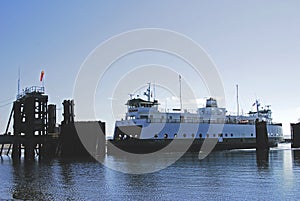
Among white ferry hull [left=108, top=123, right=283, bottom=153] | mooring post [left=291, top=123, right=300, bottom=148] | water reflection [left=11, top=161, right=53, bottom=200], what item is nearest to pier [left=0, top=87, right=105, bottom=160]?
white ferry hull [left=108, top=123, right=283, bottom=153]

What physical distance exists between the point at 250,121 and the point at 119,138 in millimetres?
32176

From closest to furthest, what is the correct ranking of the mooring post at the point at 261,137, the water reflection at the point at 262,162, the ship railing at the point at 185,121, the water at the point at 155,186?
1. the water at the point at 155,186
2. the water reflection at the point at 262,162
3. the ship railing at the point at 185,121
4. the mooring post at the point at 261,137

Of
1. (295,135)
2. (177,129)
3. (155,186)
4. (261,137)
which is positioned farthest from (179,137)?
(155,186)

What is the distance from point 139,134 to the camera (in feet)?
198

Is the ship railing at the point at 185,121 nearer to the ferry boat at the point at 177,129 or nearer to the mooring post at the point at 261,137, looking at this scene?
the ferry boat at the point at 177,129

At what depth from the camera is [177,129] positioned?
2544 inches

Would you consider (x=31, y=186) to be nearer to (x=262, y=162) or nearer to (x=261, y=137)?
(x=262, y=162)

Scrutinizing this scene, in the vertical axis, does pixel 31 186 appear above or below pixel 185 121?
below

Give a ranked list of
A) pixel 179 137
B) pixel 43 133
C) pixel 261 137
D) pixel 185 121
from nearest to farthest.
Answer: pixel 43 133
pixel 179 137
pixel 261 137
pixel 185 121

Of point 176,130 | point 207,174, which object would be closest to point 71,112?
point 176,130

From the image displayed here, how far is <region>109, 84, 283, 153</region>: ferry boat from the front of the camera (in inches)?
2356

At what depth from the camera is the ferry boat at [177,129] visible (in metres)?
59.8

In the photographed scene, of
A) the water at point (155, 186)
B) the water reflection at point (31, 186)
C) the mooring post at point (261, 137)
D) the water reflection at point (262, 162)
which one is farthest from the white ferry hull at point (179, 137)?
the water at point (155, 186)

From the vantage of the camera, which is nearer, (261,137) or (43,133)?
(43,133)
